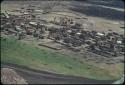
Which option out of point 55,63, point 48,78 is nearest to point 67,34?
point 55,63

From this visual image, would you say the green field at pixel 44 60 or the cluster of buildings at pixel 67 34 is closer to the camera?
the green field at pixel 44 60

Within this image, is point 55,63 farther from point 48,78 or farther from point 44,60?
point 48,78

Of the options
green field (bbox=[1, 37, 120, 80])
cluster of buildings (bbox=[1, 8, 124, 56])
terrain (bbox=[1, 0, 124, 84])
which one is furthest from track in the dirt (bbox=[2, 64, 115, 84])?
cluster of buildings (bbox=[1, 8, 124, 56])

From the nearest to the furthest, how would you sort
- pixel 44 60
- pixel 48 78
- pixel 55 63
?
pixel 48 78 < pixel 55 63 < pixel 44 60

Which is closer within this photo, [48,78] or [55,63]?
[48,78]

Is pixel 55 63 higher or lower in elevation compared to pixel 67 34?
lower

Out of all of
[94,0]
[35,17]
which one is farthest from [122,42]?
[94,0]

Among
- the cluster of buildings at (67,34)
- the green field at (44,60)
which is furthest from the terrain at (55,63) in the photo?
the cluster of buildings at (67,34)

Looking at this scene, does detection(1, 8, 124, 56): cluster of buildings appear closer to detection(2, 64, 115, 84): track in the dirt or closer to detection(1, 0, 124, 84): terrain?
detection(1, 0, 124, 84): terrain

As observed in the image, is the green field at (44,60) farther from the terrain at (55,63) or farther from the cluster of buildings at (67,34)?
the cluster of buildings at (67,34)
